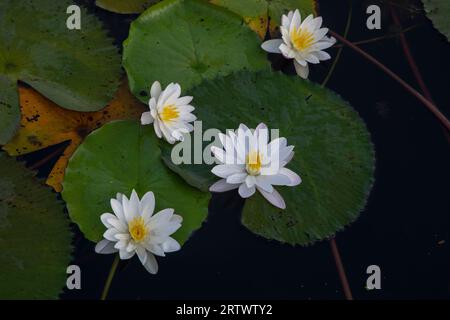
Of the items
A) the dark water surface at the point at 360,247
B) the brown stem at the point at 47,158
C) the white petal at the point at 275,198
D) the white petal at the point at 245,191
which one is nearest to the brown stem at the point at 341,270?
the dark water surface at the point at 360,247

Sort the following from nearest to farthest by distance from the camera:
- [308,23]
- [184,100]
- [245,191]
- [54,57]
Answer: [245,191] < [184,100] < [54,57] < [308,23]

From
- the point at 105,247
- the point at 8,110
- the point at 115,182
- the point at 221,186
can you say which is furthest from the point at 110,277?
the point at 8,110

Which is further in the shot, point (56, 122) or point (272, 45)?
point (272, 45)

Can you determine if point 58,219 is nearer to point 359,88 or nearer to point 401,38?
point 359,88

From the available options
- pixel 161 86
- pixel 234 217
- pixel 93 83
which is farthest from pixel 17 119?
pixel 234 217

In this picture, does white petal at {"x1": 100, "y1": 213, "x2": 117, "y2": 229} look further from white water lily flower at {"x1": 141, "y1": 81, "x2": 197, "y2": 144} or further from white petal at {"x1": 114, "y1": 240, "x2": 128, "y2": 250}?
white water lily flower at {"x1": 141, "y1": 81, "x2": 197, "y2": 144}

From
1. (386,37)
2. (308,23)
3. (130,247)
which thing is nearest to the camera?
(130,247)

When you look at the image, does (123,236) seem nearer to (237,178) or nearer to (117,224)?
(117,224)
